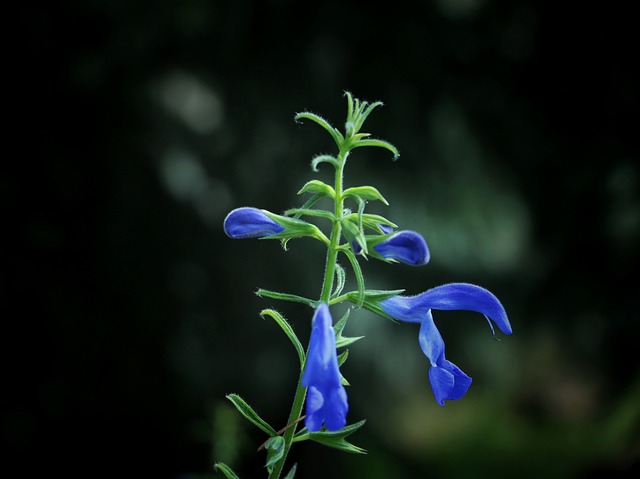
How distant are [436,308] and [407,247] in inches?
9.8

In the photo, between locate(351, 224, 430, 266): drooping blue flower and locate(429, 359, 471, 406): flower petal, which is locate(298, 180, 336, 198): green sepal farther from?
locate(429, 359, 471, 406): flower petal

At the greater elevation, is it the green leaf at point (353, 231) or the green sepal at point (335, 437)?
the green leaf at point (353, 231)

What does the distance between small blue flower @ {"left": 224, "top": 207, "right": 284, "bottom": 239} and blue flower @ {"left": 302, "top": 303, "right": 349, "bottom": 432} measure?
0.24 metres

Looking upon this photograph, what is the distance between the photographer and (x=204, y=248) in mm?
4043

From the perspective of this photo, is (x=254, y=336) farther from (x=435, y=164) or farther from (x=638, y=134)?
(x=638, y=134)

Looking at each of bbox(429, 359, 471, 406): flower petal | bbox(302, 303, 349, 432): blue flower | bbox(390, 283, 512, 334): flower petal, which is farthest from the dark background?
bbox(302, 303, 349, 432): blue flower

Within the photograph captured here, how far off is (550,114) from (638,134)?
1.71ft

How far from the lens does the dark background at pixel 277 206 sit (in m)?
3.98

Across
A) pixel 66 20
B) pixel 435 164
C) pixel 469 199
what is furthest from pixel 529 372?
pixel 66 20

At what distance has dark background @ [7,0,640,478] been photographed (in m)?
3.98

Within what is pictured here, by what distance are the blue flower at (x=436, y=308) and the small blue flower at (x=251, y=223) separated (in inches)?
11.4

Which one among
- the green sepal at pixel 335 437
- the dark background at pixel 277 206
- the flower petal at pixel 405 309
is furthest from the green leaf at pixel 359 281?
the dark background at pixel 277 206

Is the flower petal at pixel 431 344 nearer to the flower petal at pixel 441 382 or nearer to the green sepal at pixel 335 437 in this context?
the flower petal at pixel 441 382

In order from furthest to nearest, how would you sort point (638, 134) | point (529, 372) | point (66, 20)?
point (529, 372), point (638, 134), point (66, 20)
